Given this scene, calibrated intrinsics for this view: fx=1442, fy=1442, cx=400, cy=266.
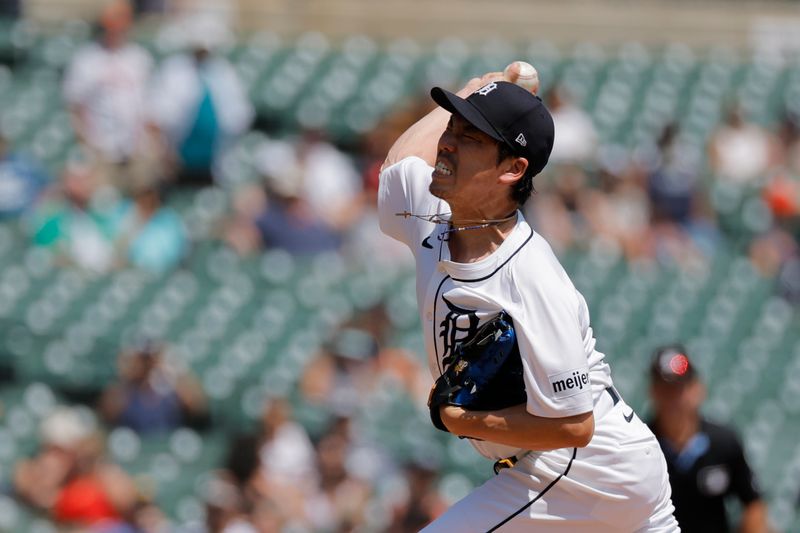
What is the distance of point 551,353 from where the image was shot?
3.10 m

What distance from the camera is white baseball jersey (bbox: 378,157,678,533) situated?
3123mm

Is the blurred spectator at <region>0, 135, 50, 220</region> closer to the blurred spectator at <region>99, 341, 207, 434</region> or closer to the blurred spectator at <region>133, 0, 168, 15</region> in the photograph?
the blurred spectator at <region>99, 341, 207, 434</region>

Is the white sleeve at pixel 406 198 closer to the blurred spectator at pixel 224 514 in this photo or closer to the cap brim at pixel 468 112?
the cap brim at pixel 468 112

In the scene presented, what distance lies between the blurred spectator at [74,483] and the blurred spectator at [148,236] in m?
1.75

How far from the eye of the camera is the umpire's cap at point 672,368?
4844 millimetres

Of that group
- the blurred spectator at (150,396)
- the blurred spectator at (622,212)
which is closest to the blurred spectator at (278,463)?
the blurred spectator at (150,396)

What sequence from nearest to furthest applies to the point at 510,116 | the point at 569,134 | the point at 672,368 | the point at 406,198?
the point at 510,116 < the point at 406,198 < the point at 672,368 < the point at 569,134

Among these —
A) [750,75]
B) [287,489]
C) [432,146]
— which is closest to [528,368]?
[432,146]

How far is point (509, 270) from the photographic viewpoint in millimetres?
3232

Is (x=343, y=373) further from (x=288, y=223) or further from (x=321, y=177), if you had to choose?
(x=321, y=177)

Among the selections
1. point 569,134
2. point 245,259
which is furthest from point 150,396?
point 569,134

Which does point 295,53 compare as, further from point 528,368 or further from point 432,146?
point 528,368

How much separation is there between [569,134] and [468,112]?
305 inches

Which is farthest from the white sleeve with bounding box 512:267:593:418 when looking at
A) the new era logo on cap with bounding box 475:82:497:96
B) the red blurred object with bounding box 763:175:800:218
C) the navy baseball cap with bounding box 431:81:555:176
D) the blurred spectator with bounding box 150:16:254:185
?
the red blurred object with bounding box 763:175:800:218
